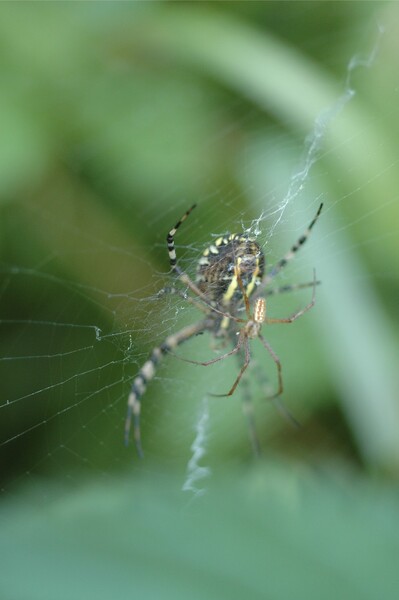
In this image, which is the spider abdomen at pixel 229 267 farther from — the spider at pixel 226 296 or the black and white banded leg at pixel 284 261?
the black and white banded leg at pixel 284 261

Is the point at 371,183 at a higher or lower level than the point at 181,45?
lower

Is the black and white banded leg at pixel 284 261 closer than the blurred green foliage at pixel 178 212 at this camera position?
Yes

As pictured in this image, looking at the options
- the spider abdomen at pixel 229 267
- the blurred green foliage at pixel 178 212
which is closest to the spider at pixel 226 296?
the spider abdomen at pixel 229 267

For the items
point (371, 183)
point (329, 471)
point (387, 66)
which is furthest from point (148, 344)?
point (387, 66)

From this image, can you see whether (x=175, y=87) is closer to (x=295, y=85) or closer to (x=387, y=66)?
(x=295, y=85)

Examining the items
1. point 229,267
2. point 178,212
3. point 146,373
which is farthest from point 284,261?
point 146,373

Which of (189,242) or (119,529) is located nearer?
(119,529)

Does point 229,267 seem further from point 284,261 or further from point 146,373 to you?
point 146,373
